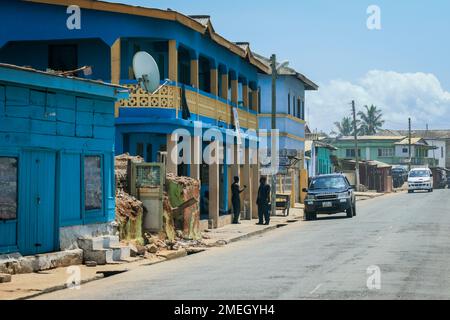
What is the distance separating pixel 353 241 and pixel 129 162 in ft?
21.3

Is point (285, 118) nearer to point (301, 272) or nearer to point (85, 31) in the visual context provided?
point (85, 31)

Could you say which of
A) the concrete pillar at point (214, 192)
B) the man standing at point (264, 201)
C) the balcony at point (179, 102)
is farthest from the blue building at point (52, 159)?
the man standing at point (264, 201)

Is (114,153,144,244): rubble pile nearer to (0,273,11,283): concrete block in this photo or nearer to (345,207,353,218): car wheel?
(0,273,11,283): concrete block

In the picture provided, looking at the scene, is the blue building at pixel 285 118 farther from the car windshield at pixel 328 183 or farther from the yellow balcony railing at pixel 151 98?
the yellow balcony railing at pixel 151 98

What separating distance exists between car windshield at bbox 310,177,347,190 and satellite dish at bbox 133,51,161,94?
14.6 meters

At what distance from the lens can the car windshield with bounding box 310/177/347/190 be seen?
37250mm

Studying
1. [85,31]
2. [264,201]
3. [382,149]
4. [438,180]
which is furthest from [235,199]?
[382,149]

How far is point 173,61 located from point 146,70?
3544mm

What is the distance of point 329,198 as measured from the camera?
36.6m

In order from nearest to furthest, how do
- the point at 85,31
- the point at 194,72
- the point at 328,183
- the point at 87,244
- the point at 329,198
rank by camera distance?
the point at 87,244, the point at 85,31, the point at 194,72, the point at 329,198, the point at 328,183

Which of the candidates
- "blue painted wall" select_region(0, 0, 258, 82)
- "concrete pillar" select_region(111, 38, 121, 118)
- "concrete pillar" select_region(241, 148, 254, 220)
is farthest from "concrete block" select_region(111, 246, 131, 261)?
"concrete pillar" select_region(241, 148, 254, 220)

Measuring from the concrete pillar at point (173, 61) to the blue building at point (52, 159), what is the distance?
6.53 metres
